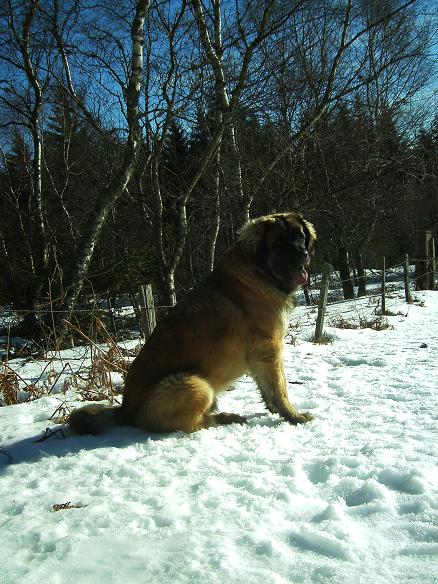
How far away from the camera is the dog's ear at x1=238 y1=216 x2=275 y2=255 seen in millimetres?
3764

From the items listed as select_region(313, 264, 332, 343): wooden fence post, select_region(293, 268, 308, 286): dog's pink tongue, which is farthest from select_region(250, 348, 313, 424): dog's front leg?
select_region(313, 264, 332, 343): wooden fence post

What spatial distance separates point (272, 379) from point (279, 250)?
114 centimetres

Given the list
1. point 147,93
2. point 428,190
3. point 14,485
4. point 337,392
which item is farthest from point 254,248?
point 428,190

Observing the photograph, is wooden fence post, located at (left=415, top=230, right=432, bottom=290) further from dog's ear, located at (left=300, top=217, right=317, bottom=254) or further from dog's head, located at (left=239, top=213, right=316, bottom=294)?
dog's head, located at (left=239, top=213, right=316, bottom=294)

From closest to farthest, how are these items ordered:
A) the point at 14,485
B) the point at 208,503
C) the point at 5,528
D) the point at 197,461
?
the point at 5,528, the point at 208,503, the point at 14,485, the point at 197,461

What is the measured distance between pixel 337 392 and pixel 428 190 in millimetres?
23965

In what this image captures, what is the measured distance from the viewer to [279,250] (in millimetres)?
3734

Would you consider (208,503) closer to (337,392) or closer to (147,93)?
(337,392)

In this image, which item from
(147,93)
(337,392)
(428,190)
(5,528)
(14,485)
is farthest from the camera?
(428,190)

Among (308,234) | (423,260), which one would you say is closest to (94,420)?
(308,234)

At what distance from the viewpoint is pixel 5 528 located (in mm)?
2055

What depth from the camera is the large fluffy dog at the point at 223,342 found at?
324 cm

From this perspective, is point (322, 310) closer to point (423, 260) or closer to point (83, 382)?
point (83, 382)

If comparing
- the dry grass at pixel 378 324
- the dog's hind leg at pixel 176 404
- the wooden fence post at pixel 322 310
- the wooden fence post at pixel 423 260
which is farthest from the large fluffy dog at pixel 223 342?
the wooden fence post at pixel 423 260
